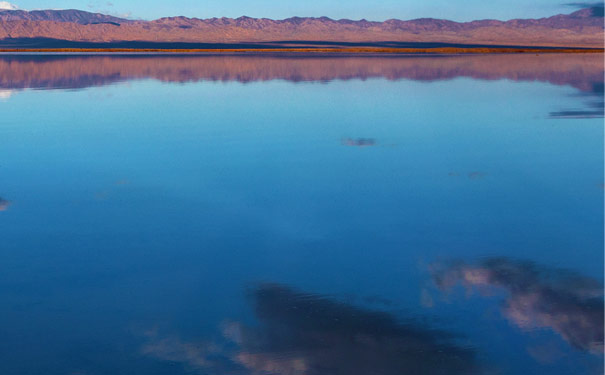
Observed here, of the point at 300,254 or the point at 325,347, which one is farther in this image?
the point at 300,254

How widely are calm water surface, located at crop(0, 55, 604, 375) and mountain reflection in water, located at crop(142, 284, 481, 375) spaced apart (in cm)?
1

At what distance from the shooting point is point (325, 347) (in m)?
4.11

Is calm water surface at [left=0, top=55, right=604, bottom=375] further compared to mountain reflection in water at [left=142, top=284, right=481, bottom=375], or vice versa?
calm water surface at [left=0, top=55, right=604, bottom=375]

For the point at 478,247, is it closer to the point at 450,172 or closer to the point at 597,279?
the point at 597,279

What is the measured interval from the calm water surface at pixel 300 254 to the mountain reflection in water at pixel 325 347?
15 millimetres

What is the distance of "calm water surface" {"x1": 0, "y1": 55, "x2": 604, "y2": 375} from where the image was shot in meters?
4.08

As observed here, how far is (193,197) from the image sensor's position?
8.04 meters

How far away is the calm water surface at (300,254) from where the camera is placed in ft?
13.4

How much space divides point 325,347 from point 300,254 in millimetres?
1860

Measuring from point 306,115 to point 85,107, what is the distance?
23.3 ft

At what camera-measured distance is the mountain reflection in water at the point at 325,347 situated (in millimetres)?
3887

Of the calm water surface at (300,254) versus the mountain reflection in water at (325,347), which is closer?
the mountain reflection in water at (325,347)

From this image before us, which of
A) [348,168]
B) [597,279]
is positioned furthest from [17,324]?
[348,168]

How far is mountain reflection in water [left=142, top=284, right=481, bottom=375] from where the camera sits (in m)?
3.89
